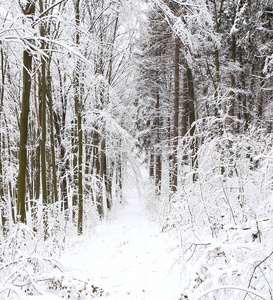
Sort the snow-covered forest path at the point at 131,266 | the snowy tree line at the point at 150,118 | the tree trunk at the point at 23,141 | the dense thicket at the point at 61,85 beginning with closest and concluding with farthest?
1. the snowy tree line at the point at 150,118
2. the snow-covered forest path at the point at 131,266
3. the dense thicket at the point at 61,85
4. the tree trunk at the point at 23,141

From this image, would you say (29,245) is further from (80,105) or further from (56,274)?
(80,105)

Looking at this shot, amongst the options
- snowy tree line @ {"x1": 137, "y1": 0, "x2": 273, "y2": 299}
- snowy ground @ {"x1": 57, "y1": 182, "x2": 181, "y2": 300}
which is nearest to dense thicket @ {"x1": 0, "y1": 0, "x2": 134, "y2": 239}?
snowy ground @ {"x1": 57, "y1": 182, "x2": 181, "y2": 300}

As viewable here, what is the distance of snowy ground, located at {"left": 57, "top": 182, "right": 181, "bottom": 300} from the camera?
3805mm

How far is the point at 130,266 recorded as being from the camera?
5.13 m

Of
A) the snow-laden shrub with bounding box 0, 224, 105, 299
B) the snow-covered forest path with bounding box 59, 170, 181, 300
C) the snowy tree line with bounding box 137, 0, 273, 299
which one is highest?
the snowy tree line with bounding box 137, 0, 273, 299

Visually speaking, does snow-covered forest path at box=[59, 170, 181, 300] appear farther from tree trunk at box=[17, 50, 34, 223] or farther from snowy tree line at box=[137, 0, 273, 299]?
tree trunk at box=[17, 50, 34, 223]

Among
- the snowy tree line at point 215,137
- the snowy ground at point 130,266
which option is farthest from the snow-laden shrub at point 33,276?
Result: the snowy tree line at point 215,137

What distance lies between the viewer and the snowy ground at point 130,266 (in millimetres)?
3805

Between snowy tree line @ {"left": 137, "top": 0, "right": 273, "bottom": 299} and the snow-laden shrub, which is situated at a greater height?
snowy tree line @ {"left": 137, "top": 0, "right": 273, "bottom": 299}

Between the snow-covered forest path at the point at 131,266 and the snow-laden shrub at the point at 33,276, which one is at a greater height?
the snow-laden shrub at the point at 33,276

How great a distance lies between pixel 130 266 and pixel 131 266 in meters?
0.02

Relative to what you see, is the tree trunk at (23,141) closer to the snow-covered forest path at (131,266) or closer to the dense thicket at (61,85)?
the dense thicket at (61,85)

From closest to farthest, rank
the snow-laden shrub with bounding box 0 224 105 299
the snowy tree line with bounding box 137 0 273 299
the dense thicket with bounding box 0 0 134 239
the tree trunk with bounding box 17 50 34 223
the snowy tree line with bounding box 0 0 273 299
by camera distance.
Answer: the snowy tree line with bounding box 137 0 273 299 < the snowy tree line with bounding box 0 0 273 299 < the snow-laden shrub with bounding box 0 224 105 299 < the dense thicket with bounding box 0 0 134 239 < the tree trunk with bounding box 17 50 34 223

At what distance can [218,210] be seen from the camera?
13.0 ft
